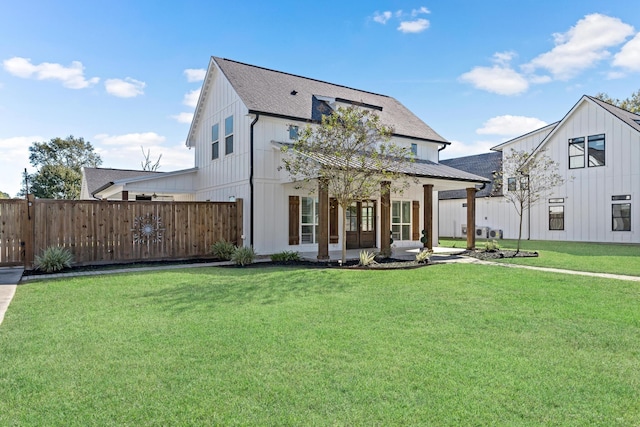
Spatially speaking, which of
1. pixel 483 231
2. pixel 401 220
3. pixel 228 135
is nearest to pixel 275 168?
pixel 228 135

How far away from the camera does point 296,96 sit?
632 inches

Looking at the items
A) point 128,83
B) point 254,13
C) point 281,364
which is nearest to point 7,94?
point 128,83

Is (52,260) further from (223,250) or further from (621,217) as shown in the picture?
(621,217)

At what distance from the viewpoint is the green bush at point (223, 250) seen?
12742 millimetres

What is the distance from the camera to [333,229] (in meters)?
15.6

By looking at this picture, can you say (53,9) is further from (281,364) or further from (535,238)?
(535,238)

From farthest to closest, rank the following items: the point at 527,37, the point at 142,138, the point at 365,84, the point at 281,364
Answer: the point at 142,138, the point at 365,84, the point at 527,37, the point at 281,364

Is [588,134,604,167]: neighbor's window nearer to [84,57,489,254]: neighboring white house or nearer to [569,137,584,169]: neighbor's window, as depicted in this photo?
[569,137,584,169]: neighbor's window

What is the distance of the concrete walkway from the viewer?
6477 mm

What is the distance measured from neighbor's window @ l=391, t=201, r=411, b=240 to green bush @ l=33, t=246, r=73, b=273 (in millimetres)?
11968

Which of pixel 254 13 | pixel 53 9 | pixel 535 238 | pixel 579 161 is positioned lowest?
pixel 535 238

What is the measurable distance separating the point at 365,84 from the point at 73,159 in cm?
4207

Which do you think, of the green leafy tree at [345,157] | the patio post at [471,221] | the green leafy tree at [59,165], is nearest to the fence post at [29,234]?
the green leafy tree at [345,157]

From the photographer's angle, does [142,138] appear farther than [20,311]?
Yes
